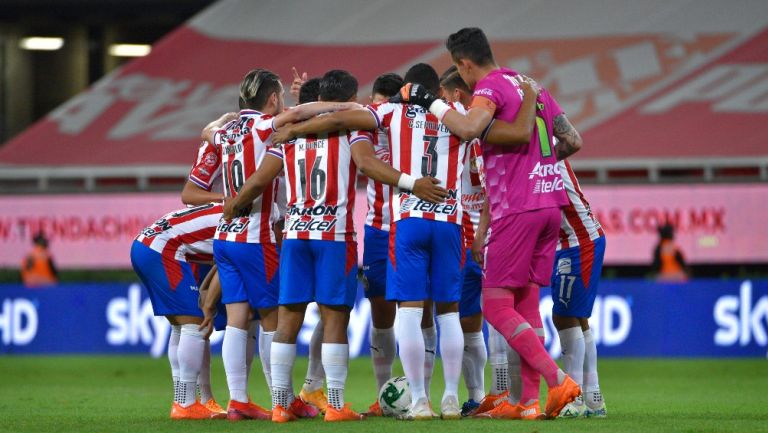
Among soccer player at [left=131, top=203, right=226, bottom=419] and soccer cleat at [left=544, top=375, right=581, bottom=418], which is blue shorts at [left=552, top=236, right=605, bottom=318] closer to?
soccer cleat at [left=544, top=375, right=581, bottom=418]

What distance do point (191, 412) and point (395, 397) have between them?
4.56 feet

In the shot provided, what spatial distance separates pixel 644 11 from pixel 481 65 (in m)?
17.1

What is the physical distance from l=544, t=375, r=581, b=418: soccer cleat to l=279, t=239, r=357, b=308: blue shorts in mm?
1362

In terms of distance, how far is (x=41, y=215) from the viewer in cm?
2045

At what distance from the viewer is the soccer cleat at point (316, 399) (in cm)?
828

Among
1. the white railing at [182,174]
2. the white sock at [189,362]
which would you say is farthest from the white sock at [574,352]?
the white railing at [182,174]

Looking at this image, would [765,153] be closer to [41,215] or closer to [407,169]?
[41,215]

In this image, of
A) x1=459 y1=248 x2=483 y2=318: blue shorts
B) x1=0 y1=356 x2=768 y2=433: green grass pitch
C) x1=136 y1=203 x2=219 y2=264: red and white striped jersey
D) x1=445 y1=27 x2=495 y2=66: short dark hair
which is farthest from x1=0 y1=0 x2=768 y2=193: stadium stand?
x1=445 y1=27 x2=495 y2=66: short dark hair

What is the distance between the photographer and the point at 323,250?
7.53m

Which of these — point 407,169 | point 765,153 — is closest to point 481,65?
point 407,169

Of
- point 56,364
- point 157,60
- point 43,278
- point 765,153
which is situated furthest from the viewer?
point 157,60

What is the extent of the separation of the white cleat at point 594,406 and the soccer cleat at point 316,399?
174cm

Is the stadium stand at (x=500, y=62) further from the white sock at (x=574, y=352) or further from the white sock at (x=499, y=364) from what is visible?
the white sock at (x=574, y=352)

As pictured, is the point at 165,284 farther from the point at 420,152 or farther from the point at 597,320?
the point at 597,320
